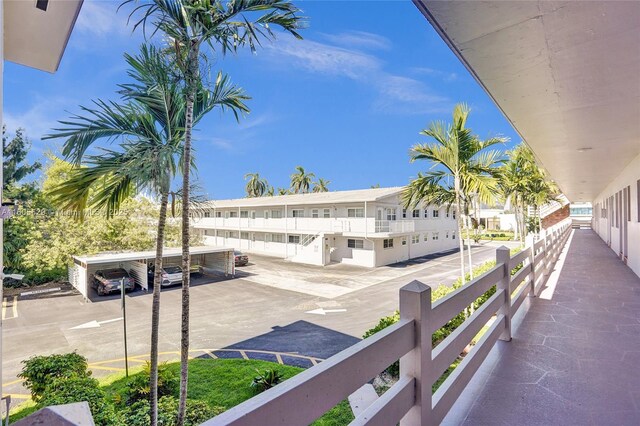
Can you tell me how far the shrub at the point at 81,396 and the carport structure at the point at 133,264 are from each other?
11729mm

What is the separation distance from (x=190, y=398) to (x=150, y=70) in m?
5.93

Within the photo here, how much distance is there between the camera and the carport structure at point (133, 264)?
16.1 metres

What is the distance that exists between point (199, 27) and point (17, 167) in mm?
21317

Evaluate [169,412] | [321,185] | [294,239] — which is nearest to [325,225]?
[294,239]

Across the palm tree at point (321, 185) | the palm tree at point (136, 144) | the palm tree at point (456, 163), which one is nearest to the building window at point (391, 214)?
the palm tree at point (456, 163)

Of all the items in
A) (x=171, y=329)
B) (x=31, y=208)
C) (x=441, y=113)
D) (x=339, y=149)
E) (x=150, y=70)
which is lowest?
(x=171, y=329)

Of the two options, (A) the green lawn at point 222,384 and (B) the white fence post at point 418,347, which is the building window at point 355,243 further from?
(B) the white fence post at point 418,347

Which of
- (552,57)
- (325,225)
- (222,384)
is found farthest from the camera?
(325,225)

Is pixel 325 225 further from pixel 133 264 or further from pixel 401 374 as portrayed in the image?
pixel 401 374

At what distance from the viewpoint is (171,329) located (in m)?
11.3

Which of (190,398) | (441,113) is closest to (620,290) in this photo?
(441,113)

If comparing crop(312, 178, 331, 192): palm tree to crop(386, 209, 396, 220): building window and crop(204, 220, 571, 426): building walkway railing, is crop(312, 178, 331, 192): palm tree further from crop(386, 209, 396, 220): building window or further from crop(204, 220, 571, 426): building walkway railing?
crop(204, 220, 571, 426): building walkway railing

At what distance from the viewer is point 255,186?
5909cm

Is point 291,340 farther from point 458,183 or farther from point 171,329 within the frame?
point 458,183
